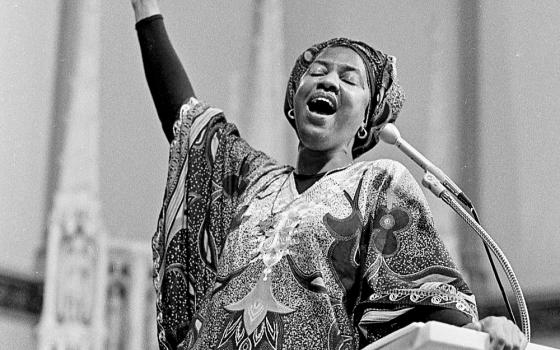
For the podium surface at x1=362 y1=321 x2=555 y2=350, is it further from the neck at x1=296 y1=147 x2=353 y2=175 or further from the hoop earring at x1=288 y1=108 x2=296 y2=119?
the hoop earring at x1=288 y1=108 x2=296 y2=119

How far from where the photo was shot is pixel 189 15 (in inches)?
133

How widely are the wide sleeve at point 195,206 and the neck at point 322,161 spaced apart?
0.07m

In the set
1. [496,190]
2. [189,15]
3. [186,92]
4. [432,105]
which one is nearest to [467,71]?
[432,105]

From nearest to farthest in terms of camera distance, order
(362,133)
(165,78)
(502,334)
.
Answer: (502,334), (362,133), (165,78)

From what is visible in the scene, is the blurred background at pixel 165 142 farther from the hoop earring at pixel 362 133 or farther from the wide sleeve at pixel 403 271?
the wide sleeve at pixel 403 271

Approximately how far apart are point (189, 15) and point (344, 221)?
1.73m

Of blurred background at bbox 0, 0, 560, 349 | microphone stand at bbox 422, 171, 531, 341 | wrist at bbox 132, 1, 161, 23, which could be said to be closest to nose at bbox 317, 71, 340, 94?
microphone stand at bbox 422, 171, 531, 341

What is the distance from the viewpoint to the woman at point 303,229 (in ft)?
5.61

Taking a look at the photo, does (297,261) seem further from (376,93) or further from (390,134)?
(376,93)

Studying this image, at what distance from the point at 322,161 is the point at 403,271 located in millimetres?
282

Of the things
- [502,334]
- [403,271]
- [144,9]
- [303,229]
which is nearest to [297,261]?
[303,229]

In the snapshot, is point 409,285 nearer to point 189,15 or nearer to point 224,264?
point 224,264

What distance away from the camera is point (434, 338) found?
52.7 inches

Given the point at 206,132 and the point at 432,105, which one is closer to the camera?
the point at 206,132
